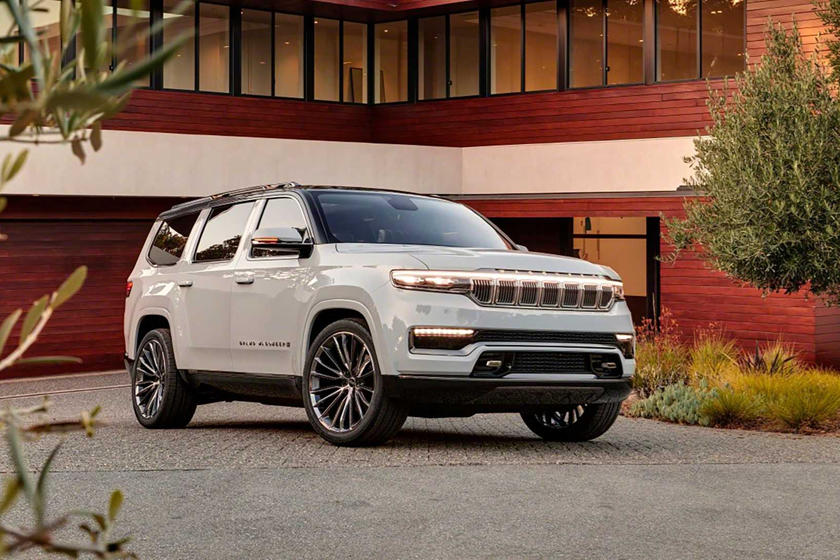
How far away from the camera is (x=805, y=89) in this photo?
16406mm

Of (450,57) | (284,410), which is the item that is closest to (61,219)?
(284,410)

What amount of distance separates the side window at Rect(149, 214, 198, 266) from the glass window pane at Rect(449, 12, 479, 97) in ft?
55.5

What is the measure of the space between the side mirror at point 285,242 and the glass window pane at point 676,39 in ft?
55.2

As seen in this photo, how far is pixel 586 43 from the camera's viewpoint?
90.1 feet

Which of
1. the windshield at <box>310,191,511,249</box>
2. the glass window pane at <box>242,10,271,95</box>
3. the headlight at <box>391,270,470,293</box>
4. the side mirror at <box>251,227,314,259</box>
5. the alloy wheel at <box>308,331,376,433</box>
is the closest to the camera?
the headlight at <box>391,270,470,293</box>

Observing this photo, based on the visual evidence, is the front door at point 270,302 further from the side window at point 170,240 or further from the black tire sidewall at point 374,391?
the side window at point 170,240

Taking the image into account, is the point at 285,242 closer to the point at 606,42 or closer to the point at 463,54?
the point at 606,42

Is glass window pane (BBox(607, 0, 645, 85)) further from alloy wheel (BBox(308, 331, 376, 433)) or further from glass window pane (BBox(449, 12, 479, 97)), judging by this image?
alloy wheel (BBox(308, 331, 376, 433))

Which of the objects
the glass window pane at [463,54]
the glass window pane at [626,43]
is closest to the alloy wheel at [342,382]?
the glass window pane at [626,43]

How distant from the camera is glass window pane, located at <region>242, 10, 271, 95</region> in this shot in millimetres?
28625

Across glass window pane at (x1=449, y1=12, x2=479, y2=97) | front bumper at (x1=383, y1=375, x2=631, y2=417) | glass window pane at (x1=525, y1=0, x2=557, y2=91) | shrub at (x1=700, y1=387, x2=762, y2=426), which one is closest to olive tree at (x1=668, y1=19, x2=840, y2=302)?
shrub at (x1=700, y1=387, x2=762, y2=426)

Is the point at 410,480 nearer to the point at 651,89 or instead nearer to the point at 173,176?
the point at 173,176

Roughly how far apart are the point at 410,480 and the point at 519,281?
1866 millimetres

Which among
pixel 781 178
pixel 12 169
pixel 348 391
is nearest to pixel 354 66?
pixel 781 178
